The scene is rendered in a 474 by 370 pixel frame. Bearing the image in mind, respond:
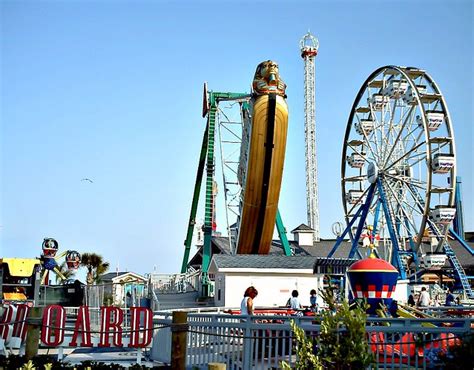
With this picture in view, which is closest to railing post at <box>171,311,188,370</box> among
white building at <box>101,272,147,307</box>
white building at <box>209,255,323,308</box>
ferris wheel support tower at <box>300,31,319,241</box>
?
white building at <box>101,272,147,307</box>

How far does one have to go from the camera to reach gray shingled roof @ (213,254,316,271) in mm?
23406

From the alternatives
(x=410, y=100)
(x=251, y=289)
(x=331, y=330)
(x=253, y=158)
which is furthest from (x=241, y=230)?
(x=331, y=330)

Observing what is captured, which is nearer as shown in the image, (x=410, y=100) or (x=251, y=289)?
(x=251, y=289)

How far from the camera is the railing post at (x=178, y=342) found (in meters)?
7.83

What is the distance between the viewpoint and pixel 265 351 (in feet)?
31.2

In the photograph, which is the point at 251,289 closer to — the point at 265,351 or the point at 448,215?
the point at 265,351

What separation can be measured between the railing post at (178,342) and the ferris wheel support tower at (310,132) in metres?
56.3

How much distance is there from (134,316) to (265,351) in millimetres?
2667

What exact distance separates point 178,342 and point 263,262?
15.9 m

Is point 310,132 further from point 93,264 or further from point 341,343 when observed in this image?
point 341,343

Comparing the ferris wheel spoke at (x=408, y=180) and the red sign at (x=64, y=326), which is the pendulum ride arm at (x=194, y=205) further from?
the red sign at (x=64, y=326)

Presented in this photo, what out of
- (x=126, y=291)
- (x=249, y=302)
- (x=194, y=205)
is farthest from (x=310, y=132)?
(x=249, y=302)

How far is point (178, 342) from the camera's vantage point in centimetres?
798

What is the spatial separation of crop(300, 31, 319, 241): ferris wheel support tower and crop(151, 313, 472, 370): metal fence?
5459 cm
